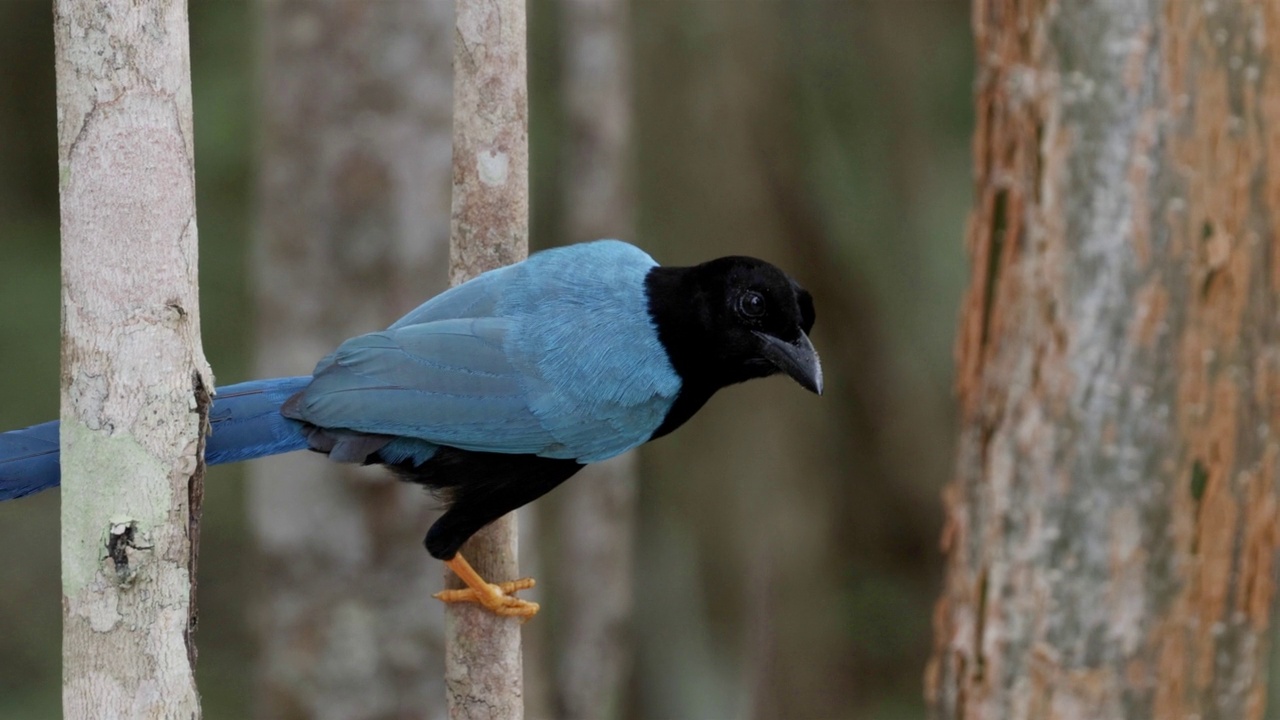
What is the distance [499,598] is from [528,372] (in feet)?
1.74

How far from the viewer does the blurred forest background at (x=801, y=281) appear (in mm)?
6914

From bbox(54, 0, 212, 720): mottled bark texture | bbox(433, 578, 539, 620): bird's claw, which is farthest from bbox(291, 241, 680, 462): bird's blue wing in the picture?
bbox(54, 0, 212, 720): mottled bark texture

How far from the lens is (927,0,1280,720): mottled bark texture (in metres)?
3.42

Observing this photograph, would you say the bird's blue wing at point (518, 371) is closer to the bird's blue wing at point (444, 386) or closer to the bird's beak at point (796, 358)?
the bird's blue wing at point (444, 386)

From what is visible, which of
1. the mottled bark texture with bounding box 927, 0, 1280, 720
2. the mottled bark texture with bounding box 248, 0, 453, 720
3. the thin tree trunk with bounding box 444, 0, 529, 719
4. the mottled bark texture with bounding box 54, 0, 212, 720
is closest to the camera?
the mottled bark texture with bounding box 54, 0, 212, 720

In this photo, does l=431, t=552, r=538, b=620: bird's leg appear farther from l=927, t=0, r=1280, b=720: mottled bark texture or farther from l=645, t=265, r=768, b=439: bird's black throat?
l=927, t=0, r=1280, b=720: mottled bark texture

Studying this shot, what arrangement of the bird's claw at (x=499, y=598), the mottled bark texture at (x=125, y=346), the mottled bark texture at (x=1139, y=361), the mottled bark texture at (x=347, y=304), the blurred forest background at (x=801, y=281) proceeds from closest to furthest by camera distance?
the mottled bark texture at (x=125, y=346)
the bird's claw at (x=499, y=598)
the mottled bark texture at (x=1139, y=361)
the mottled bark texture at (x=347, y=304)
the blurred forest background at (x=801, y=281)

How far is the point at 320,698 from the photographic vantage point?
14.5 ft

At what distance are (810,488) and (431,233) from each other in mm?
3286

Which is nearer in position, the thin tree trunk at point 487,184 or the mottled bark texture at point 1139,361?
the thin tree trunk at point 487,184

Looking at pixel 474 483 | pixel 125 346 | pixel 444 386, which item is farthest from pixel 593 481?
pixel 125 346

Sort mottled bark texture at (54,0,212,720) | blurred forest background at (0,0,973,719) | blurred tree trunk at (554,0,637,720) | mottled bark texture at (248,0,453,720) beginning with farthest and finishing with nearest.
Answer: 1. blurred forest background at (0,0,973,719)
2. blurred tree trunk at (554,0,637,720)
3. mottled bark texture at (248,0,453,720)
4. mottled bark texture at (54,0,212,720)

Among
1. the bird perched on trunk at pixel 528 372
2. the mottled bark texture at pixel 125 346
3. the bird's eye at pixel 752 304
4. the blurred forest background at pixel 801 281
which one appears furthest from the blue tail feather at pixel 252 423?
the blurred forest background at pixel 801 281

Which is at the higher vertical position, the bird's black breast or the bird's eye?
the bird's eye
